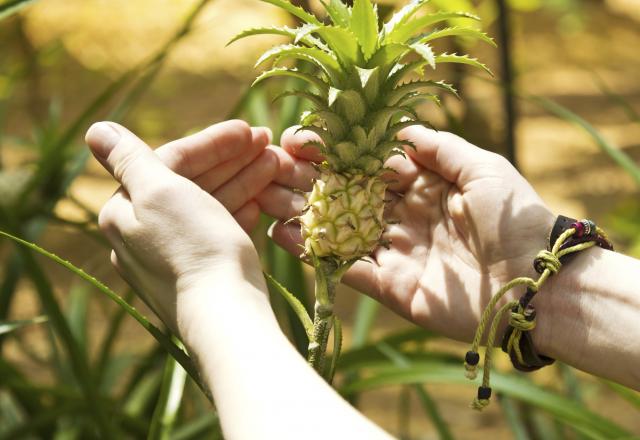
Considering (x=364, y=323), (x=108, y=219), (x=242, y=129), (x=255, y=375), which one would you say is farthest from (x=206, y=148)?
(x=364, y=323)

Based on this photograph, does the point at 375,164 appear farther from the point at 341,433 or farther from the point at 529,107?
the point at 529,107

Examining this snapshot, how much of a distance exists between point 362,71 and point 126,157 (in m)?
0.24

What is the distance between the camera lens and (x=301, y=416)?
0.57m

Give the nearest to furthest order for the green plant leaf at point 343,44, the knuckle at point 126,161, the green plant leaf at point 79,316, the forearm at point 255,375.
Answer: the forearm at point 255,375 < the green plant leaf at point 343,44 < the knuckle at point 126,161 < the green plant leaf at point 79,316

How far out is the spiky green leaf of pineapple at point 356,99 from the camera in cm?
70

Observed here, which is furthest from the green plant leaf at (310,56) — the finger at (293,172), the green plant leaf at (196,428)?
the green plant leaf at (196,428)

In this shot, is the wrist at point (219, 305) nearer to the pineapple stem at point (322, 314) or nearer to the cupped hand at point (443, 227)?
the pineapple stem at point (322, 314)

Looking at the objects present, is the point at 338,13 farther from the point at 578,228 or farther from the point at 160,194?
the point at 578,228

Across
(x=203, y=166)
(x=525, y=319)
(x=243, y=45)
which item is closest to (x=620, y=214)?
(x=525, y=319)

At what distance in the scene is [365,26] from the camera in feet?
2.29

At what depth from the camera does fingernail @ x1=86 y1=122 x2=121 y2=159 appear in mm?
813

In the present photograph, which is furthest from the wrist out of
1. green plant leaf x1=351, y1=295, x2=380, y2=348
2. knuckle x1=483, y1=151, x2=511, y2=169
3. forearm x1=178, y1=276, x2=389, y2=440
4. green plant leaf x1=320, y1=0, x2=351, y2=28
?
green plant leaf x1=351, y1=295, x2=380, y2=348

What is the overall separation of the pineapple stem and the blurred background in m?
0.23

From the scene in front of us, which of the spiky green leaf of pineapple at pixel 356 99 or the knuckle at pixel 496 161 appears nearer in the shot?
the spiky green leaf of pineapple at pixel 356 99
